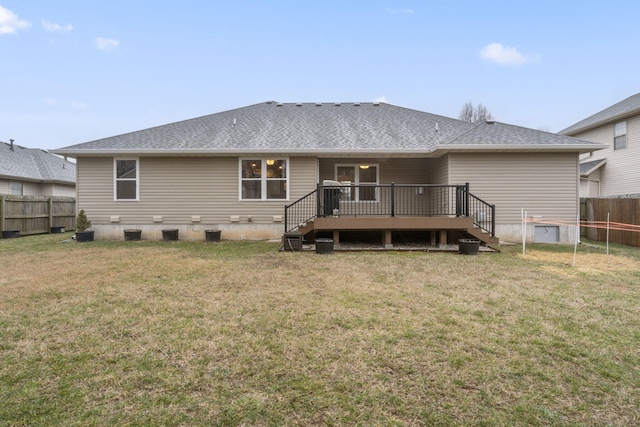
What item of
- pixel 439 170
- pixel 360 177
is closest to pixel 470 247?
pixel 439 170

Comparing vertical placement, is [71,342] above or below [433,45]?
below

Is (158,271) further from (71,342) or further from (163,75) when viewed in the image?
(163,75)

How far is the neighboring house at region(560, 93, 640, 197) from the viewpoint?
12.7m

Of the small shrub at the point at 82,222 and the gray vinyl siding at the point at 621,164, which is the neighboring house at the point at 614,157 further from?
the small shrub at the point at 82,222

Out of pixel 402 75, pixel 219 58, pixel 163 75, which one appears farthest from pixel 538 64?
pixel 163 75

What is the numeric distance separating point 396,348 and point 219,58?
69.4 feet

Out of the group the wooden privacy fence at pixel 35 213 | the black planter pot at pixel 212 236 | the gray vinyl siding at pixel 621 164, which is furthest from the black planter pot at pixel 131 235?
the gray vinyl siding at pixel 621 164

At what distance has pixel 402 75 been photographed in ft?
76.2

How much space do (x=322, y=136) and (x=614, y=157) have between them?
43.3ft

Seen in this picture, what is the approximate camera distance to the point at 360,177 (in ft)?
37.7

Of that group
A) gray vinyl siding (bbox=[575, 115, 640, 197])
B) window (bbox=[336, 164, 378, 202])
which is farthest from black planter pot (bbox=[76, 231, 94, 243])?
gray vinyl siding (bbox=[575, 115, 640, 197])

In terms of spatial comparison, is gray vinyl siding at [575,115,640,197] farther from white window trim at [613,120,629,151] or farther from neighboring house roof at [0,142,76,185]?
neighboring house roof at [0,142,76,185]

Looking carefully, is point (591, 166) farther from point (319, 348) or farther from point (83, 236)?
point (83, 236)

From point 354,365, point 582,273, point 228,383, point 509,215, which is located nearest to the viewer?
point 228,383
